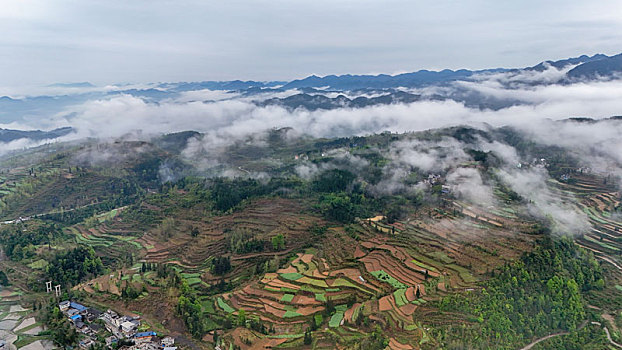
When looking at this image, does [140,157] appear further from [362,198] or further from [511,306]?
[511,306]

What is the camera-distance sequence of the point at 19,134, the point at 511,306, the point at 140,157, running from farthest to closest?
1. the point at 19,134
2. the point at 140,157
3. the point at 511,306

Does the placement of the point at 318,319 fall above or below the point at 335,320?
above

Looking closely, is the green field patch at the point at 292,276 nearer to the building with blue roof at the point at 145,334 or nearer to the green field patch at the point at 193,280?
the green field patch at the point at 193,280

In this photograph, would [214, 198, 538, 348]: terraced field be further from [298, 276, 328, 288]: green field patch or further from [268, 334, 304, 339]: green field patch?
[268, 334, 304, 339]: green field patch

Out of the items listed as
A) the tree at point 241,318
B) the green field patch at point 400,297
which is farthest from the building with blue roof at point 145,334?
the green field patch at point 400,297

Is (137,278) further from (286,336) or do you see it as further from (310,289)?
(286,336)

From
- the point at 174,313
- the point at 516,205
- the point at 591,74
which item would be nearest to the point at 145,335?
the point at 174,313

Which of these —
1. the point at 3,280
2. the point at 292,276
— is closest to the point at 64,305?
the point at 3,280
